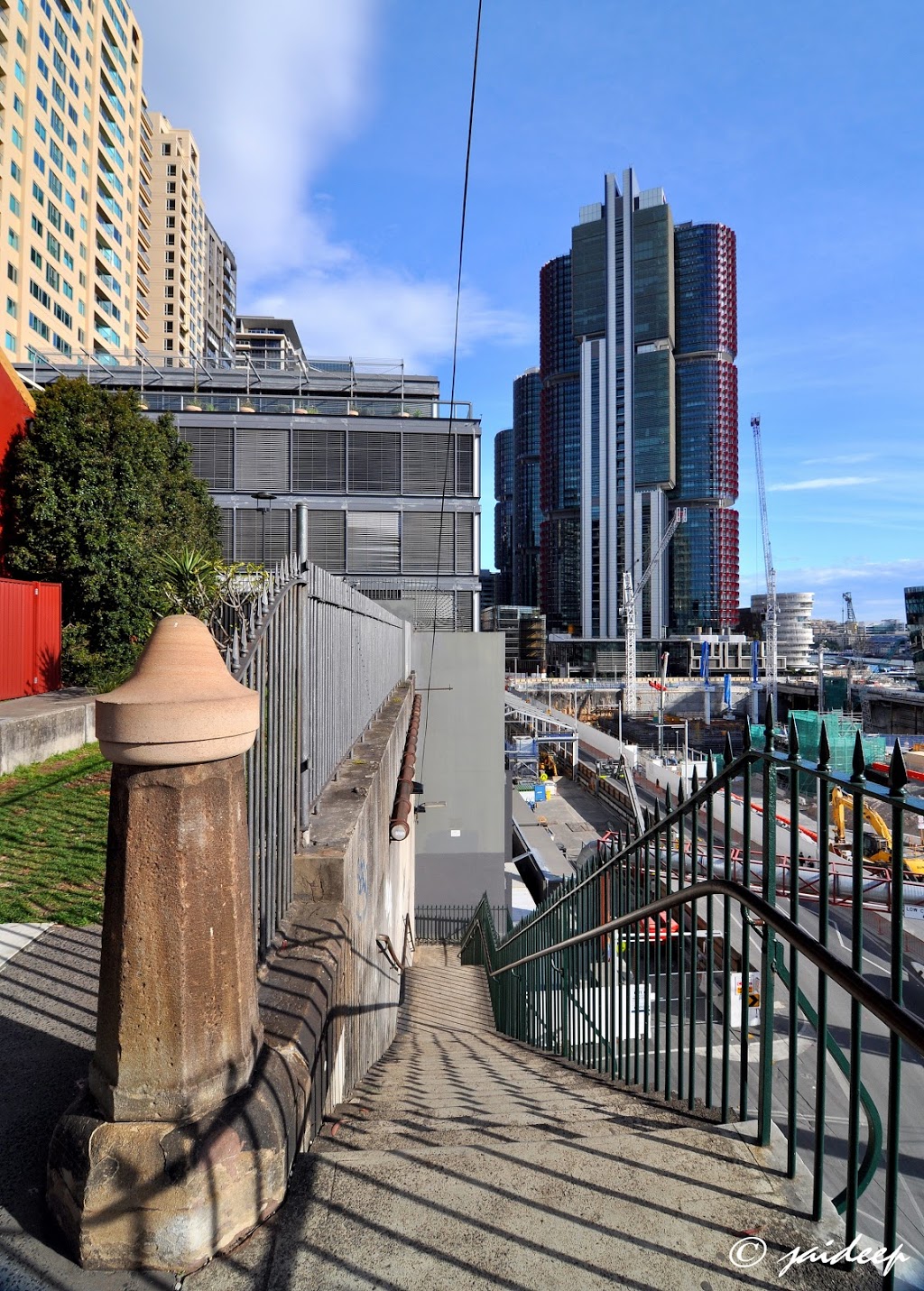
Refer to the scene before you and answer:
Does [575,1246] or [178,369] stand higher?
[178,369]

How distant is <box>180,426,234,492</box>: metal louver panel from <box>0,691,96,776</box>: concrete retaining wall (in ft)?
51.2

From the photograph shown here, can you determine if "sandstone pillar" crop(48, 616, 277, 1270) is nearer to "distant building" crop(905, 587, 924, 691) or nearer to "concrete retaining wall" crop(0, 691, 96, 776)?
"concrete retaining wall" crop(0, 691, 96, 776)

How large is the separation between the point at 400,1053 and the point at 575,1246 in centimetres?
406

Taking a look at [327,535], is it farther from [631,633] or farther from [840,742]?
[631,633]

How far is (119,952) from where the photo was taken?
1.85 metres

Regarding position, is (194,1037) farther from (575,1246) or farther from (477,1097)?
(477,1097)

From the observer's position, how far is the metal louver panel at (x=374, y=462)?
2559 cm

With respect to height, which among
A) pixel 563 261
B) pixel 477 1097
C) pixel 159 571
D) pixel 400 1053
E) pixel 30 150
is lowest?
pixel 400 1053

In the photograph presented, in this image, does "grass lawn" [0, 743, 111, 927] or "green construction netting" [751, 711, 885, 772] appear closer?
"grass lawn" [0, 743, 111, 927]

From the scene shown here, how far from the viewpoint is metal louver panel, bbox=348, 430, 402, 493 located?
25.6 metres

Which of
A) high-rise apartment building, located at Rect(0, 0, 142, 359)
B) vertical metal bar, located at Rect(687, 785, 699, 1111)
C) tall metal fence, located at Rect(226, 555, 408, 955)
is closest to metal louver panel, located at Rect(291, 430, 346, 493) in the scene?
high-rise apartment building, located at Rect(0, 0, 142, 359)

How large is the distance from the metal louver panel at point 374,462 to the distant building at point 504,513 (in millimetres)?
136225

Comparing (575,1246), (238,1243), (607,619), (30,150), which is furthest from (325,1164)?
(607,619)

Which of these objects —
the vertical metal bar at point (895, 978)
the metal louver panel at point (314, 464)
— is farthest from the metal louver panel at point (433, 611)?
the vertical metal bar at point (895, 978)
